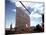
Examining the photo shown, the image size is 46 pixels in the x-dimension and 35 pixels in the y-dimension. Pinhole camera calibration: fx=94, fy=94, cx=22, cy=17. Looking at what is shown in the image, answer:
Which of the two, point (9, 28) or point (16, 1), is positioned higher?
Answer: point (16, 1)

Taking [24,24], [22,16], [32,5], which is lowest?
[24,24]

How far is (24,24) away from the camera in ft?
4.26

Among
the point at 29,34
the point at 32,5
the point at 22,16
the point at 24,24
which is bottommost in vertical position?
the point at 29,34

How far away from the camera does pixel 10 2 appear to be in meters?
1.27

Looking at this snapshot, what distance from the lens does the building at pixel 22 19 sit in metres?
1.29

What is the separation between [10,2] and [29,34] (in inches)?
→ 20.1

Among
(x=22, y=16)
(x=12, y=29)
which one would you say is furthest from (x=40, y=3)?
(x=12, y=29)

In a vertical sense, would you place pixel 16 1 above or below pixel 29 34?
above

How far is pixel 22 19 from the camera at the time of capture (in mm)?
1297

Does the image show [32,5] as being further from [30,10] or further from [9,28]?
[9,28]

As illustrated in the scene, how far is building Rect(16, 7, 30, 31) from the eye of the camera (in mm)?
1288
